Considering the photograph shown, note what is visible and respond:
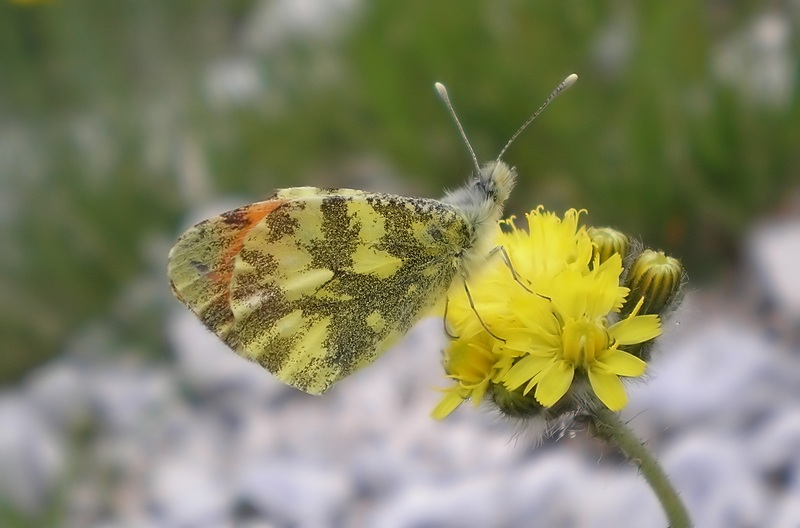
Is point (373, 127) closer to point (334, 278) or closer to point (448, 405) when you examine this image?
point (334, 278)

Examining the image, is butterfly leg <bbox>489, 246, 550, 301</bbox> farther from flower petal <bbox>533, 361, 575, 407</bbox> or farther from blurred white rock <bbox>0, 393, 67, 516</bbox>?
blurred white rock <bbox>0, 393, 67, 516</bbox>

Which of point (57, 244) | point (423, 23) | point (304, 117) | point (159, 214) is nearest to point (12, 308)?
point (57, 244)

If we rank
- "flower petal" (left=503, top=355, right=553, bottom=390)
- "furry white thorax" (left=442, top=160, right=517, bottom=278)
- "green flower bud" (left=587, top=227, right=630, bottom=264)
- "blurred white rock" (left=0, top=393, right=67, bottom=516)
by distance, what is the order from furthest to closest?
"blurred white rock" (left=0, top=393, right=67, bottom=516), "furry white thorax" (left=442, top=160, right=517, bottom=278), "green flower bud" (left=587, top=227, right=630, bottom=264), "flower petal" (left=503, top=355, right=553, bottom=390)

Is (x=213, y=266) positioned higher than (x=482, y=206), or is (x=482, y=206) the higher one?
(x=213, y=266)

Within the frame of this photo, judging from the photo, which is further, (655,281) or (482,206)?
(482,206)

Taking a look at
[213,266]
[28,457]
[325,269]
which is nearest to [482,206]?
[325,269]

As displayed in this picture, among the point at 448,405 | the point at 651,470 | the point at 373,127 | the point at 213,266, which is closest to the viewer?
the point at 651,470

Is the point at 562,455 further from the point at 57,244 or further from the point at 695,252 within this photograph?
the point at 57,244

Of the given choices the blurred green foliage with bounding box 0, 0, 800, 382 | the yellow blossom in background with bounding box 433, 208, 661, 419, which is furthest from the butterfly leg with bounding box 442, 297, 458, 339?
the blurred green foliage with bounding box 0, 0, 800, 382

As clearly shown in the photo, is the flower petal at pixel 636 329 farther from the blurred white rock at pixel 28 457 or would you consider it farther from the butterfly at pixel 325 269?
the blurred white rock at pixel 28 457
